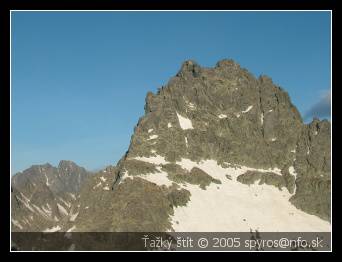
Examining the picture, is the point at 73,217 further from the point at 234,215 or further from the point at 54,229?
the point at 234,215

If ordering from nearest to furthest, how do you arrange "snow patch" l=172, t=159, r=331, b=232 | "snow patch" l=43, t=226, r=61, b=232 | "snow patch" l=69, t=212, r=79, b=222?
"snow patch" l=43, t=226, r=61, b=232
"snow patch" l=172, t=159, r=331, b=232
"snow patch" l=69, t=212, r=79, b=222

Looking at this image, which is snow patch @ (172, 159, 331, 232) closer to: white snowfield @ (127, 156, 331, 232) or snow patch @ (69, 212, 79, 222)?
white snowfield @ (127, 156, 331, 232)

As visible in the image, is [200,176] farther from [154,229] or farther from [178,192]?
[154,229]

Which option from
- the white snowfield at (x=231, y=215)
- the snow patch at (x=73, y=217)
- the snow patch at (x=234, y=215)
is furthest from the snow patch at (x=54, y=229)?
the snow patch at (x=234, y=215)

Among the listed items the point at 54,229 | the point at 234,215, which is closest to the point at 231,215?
the point at 234,215

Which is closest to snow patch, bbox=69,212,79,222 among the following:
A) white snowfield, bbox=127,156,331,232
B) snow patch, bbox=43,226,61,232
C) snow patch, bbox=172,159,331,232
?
snow patch, bbox=43,226,61,232

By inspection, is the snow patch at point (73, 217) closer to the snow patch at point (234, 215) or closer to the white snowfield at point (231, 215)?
the white snowfield at point (231, 215)

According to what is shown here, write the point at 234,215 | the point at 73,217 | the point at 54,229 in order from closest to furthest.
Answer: the point at 54,229 → the point at 73,217 → the point at 234,215


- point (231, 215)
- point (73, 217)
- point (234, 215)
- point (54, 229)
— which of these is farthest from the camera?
point (234, 215)
